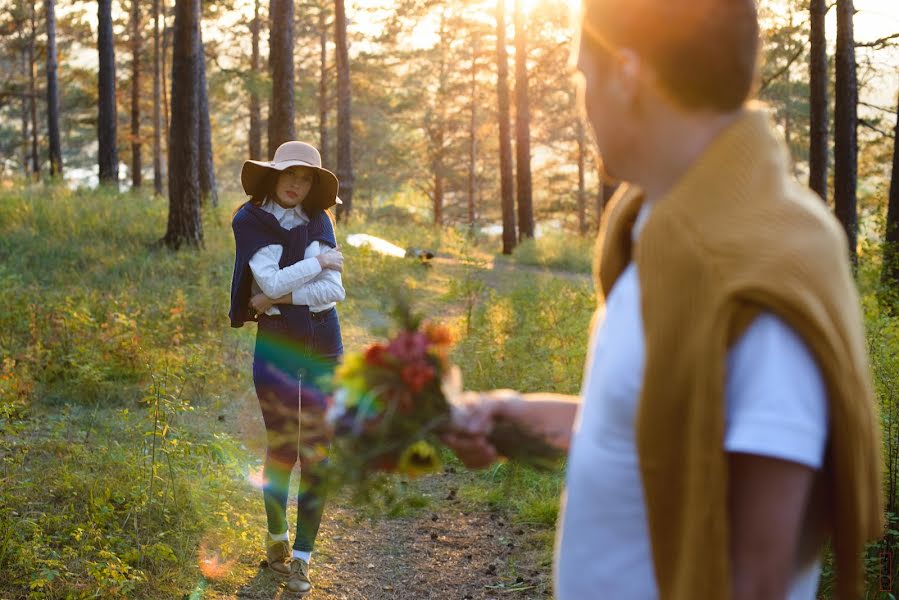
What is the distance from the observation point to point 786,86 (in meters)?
34.6

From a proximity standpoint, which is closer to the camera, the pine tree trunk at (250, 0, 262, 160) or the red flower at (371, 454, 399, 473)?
the red flower at (371, 454, 399, 473)

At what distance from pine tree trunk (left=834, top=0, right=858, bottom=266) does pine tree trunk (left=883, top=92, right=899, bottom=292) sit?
23.7 inches

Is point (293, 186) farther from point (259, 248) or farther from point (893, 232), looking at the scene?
point (893, 232)

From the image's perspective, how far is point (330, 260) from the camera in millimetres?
5219

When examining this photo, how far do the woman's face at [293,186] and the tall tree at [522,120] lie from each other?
21.0 metres

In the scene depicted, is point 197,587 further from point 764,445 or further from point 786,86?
point 786,86

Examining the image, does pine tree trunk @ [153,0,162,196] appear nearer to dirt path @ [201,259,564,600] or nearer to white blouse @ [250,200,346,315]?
dirt path @ [201,259,564,600]

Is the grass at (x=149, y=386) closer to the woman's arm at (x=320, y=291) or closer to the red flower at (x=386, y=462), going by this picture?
the red flower at (x=386, y=462)

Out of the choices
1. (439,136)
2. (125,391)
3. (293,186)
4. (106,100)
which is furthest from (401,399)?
(439,136)

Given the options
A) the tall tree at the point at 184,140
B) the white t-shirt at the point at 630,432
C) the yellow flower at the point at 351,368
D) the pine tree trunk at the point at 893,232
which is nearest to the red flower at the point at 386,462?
the yellow flower at the point at 351,368

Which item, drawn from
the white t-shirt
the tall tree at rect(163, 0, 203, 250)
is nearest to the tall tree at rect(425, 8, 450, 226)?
the tall tree at rect(163, 0, 203, 250)

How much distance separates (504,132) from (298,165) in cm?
2177

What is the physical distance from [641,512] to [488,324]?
9.33 meters

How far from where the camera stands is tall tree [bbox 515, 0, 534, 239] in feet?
83.7
